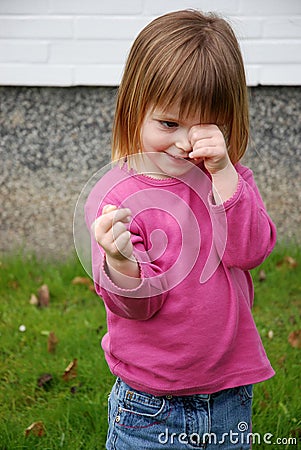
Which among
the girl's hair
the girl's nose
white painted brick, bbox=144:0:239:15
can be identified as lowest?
white painted brick, bbox=144:0:239:15

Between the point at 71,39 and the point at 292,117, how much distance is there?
3.95ft

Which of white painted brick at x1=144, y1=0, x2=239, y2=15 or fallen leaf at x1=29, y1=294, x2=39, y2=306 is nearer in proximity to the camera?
fallen leaf at x1=29, y1=294, x2=39, y2=306

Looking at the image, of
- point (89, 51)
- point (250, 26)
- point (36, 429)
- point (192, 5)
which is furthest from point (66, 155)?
point (36, 429)

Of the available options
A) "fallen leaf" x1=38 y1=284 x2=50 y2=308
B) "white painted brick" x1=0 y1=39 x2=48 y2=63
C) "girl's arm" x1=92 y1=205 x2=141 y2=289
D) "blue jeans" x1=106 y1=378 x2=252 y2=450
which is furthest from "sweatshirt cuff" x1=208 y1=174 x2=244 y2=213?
"white painted brick" x1=0 y1=39 x2=48 y2=63

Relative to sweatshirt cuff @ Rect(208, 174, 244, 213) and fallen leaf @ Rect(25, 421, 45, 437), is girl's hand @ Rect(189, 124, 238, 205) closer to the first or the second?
sweatshirt cuff @ Rect(208, 174, 244, 213)

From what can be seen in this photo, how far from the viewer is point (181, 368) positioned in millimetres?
1765

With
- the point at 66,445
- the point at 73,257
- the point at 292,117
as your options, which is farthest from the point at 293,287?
the point at 66,445

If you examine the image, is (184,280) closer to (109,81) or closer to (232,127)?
(232,127)

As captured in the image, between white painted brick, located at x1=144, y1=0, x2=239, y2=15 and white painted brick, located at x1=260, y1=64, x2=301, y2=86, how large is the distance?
1.11 feet

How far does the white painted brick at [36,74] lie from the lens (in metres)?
3.79

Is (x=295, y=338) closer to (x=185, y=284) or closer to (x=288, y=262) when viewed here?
(x=288, y=262)

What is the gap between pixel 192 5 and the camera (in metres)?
3.72

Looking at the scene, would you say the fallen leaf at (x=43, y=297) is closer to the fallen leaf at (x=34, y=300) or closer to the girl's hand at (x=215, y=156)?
the fallen leaf at (x=34, y=300)

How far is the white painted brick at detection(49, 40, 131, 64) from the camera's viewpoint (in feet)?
12.3
